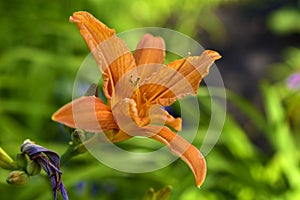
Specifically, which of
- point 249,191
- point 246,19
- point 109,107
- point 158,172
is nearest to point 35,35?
point 158,172

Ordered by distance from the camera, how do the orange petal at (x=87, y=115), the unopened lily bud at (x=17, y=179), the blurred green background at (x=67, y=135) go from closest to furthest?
the orange petal at (x=87, y=115) → the unopened lily bud at (x=17, y=179) → the blurred green background at (x=67, y=135)

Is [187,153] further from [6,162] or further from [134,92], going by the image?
[6,162]

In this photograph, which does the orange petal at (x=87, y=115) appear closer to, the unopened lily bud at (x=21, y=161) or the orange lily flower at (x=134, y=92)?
the orange lily flower at (x=134, y=92)

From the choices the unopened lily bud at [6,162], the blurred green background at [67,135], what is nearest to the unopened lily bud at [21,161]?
the unopened lily bud at [6,162]

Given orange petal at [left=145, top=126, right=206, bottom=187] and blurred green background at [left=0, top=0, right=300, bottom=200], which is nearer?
orange petal at [left=145, top=126, right=206, bottom=187]

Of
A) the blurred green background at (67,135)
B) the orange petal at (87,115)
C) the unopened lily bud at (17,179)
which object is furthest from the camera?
the blurred green background at (67,135)

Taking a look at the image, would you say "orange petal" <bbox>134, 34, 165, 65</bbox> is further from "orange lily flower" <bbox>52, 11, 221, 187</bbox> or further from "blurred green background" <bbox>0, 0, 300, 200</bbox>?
"blurred green background" <bbox>0, 0, 300, 200</bbox>

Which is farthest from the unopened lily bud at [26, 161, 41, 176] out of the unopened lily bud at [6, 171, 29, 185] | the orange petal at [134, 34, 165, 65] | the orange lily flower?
the orange petal at [134, 34, 165, 65]
